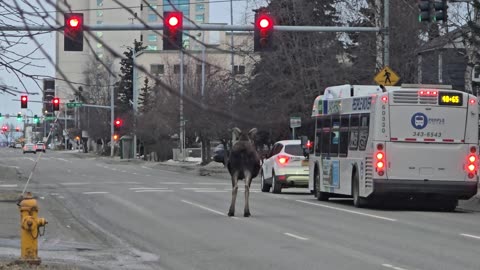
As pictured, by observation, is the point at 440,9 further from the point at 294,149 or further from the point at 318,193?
the point at 294,149

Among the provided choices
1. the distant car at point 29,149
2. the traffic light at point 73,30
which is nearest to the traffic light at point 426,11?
the traffic light at point 73,30

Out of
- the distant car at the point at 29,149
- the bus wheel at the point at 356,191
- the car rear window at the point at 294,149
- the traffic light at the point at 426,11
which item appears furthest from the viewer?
the distant car at the point at 29,149

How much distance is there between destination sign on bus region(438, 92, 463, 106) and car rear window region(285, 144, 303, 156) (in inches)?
305

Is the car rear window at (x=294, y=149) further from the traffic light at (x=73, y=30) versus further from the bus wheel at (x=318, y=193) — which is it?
the traffic light at (x=73, y=30)

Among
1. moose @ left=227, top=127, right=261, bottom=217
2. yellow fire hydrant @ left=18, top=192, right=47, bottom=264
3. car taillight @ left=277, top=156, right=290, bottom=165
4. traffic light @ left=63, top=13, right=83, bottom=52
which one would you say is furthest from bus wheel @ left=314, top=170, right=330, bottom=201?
traffic light @ left=63, top=13, right=83, bottom=52

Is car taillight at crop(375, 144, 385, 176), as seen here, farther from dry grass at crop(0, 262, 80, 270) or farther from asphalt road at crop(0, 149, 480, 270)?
dry grass at crop(0, 262, 80, 270)

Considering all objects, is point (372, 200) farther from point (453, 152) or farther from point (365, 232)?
point (365, 232)

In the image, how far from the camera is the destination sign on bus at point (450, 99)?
68.9 ft

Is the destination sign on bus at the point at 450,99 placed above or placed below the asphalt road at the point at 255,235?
above

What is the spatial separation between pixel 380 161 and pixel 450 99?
2443mm

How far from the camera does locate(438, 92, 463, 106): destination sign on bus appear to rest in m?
21.0

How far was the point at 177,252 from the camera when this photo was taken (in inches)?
516

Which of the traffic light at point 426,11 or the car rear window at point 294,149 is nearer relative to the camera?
the traffic light at point 426,11

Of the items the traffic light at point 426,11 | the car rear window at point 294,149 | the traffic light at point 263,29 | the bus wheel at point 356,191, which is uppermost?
the traffic light at point 426,11
